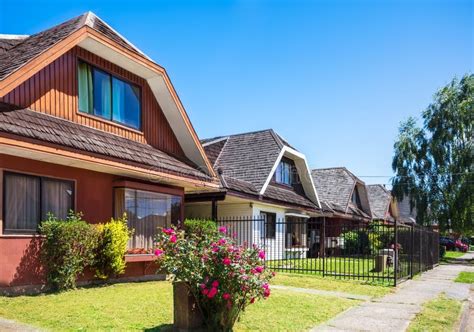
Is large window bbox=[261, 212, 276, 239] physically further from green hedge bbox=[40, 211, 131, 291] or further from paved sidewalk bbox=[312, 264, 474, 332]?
green hedge bbox=[40, 211, 131, 291]

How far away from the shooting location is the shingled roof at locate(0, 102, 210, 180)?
31.1ft

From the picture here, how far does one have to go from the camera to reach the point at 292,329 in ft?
24.5

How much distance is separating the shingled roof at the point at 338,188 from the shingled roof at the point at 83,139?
20.1 metres

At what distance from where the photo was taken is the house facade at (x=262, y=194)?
21.1m

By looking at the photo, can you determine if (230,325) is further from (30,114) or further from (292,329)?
(30,114)

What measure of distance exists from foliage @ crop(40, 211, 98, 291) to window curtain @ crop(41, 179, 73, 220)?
0.89ft

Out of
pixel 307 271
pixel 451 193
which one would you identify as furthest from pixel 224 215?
pixel 451 193

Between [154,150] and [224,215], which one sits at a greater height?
[154,150]

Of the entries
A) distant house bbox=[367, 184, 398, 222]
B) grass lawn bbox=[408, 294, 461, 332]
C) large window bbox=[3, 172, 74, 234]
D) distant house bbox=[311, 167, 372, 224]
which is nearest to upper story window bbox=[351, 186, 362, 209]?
distant house bbox=[311, 167, 372, 224]

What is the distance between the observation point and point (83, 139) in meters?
11.0

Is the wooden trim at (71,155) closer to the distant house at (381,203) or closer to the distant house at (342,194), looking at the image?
the distant house at (342,194)

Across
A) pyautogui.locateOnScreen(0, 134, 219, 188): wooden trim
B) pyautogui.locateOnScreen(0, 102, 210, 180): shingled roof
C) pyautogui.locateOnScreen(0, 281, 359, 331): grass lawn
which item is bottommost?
pyautogui.locateOnScreen(0, 281, 359, 331): grass lawn

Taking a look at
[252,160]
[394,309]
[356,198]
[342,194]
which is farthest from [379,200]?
[394,309]

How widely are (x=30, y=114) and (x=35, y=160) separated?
1.02 m
